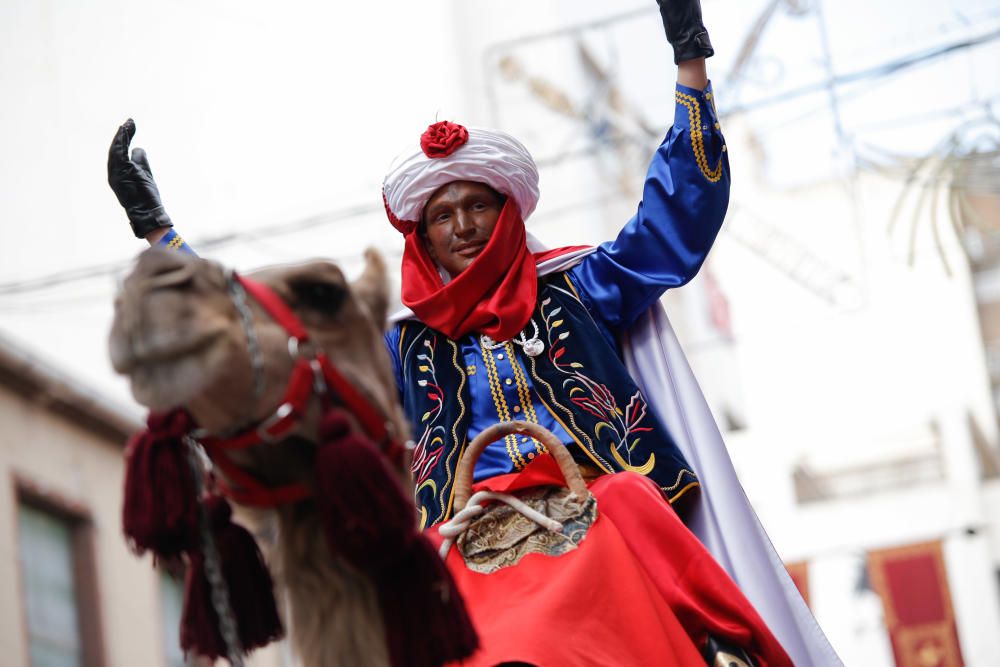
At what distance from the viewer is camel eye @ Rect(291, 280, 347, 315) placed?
7.55 ft

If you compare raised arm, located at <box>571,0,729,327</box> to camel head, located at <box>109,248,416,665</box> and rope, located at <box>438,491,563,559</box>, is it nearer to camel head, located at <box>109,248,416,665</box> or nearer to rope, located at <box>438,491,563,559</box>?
rope, located at <box>438,491,563,559</box>

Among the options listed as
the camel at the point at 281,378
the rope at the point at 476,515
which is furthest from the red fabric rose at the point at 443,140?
the camel at the point at 281,378

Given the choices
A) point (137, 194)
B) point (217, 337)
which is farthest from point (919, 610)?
point (217, 337)

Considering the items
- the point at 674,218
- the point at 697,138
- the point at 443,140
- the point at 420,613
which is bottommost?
the point at 420,613

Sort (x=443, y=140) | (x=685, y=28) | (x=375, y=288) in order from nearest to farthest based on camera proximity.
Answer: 1. (x=375, y=288)
2. (x=685, y=28)
3. (x=443, y=140)

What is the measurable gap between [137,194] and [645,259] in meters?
1.18

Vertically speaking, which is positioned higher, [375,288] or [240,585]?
[375,288]

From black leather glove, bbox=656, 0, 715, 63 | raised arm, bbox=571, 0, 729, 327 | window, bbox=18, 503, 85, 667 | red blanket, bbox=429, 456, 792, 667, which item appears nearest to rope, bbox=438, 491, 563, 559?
red blanket, bbox=429, 456, 792, 667

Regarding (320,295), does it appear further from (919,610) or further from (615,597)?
(919,610)

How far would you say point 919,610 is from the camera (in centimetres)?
1605

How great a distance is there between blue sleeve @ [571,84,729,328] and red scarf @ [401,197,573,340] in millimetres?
168

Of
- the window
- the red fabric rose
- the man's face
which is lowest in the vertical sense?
the window

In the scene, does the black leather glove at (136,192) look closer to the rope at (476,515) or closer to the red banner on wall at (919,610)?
the rope at (476,515)

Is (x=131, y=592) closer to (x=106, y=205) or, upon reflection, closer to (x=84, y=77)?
(x=106, y=205)
